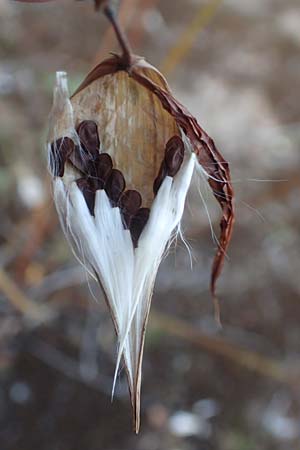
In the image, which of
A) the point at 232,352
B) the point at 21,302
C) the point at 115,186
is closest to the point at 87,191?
the point at 115,186

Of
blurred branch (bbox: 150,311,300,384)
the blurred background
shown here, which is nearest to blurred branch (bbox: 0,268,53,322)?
the blurred background

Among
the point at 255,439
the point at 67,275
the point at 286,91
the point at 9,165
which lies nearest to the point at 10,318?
the point at 67,275

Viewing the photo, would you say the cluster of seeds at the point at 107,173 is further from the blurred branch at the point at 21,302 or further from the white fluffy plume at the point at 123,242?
the blurred branch at the point at 21,302

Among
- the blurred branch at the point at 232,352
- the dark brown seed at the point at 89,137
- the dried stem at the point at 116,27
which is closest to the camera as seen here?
A: the dried stem at the point at 116,27

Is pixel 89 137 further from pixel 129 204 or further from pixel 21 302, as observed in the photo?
pixel 21 302

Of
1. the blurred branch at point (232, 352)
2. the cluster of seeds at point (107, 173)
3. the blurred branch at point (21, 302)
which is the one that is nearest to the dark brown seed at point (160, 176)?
the cluster of seeds at point (107, 173)

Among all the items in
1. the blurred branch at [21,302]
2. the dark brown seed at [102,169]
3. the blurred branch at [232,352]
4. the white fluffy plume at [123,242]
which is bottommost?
the blurred branch at [232,352]
